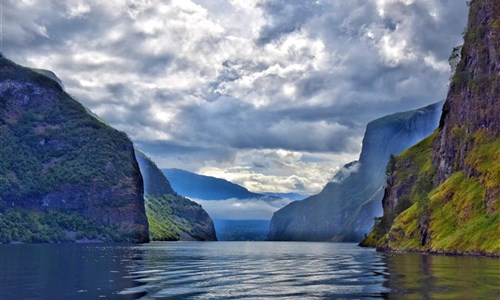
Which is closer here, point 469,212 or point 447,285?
point 447,285

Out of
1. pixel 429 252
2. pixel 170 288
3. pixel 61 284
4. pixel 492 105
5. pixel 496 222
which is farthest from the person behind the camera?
pixel 492 105

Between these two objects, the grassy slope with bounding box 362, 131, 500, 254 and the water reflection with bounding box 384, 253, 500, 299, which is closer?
the water reflection with bounding box 384, 253, 500, 299

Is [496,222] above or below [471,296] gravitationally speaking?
above

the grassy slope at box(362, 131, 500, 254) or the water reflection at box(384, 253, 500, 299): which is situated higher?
the grassy slope at box(362, 131, 500, 254)

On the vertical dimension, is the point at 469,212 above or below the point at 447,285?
above

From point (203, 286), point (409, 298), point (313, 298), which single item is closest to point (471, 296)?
point (409, 298)

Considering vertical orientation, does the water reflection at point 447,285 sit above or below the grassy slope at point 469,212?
below

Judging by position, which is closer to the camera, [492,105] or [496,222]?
[496,222]

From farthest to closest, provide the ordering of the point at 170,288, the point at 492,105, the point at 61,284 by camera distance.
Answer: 1. the point at 492,105
2. the point at 61,284
3. the point at 170,288

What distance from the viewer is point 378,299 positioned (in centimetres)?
5472

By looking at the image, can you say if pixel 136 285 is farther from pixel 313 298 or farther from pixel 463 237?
pixel 463 237

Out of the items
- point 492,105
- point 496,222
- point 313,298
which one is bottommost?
point 313,298

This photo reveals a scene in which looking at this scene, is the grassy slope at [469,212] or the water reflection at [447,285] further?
the grassy slope at [469,212]

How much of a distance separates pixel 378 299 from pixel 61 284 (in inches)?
1633
